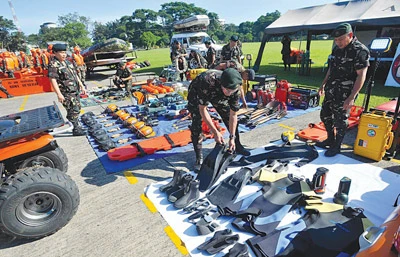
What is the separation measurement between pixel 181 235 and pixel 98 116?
19.6 ft

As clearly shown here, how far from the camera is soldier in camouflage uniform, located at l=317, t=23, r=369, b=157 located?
3.59 metres

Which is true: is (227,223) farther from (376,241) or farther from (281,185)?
(376,241)

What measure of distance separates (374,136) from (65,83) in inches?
257

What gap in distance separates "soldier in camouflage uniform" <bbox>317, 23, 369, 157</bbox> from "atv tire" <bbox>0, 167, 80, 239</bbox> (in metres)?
4.15

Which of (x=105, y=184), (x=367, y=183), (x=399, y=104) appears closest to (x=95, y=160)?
(x=105, y=184)

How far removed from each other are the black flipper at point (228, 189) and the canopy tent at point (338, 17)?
947 cm

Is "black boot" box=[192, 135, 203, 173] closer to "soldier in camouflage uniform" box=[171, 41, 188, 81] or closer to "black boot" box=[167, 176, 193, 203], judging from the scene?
"black boot" box=[167, 176, 193, 203]

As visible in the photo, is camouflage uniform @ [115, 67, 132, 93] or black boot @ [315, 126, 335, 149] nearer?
black boot @ [315, 126, 335, 149]

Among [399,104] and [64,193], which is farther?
[399,104]

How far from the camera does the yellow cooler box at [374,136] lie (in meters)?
3.83

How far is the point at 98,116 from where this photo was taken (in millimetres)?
7613

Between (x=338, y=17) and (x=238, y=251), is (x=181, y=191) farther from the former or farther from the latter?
(x=338, y=17)

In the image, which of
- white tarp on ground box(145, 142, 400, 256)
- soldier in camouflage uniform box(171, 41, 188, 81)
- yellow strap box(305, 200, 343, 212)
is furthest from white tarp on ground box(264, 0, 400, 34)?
yellow strap box(305, 200, 343, 212)

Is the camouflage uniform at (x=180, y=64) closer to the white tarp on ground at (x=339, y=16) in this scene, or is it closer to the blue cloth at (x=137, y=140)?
the blue cloth at (x=137, y=140)
